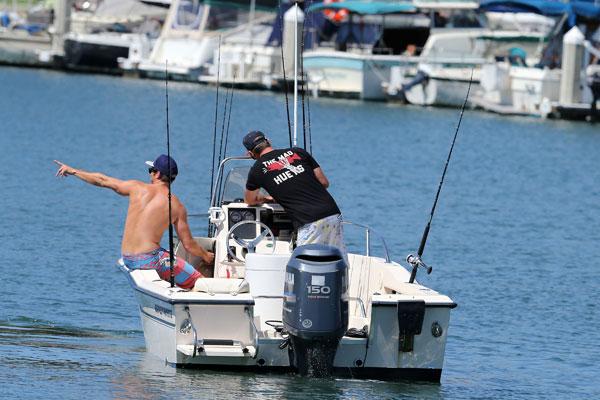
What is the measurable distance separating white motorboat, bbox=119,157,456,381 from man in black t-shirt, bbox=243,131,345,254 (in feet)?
1.16

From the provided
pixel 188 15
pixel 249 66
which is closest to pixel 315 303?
pixel 249 66

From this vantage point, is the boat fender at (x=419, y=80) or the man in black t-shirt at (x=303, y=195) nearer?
the man in black t-shirt at (x=303, y=195)

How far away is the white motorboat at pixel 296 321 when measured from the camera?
10836mm

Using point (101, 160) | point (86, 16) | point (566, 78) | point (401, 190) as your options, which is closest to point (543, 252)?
point (401, 190)

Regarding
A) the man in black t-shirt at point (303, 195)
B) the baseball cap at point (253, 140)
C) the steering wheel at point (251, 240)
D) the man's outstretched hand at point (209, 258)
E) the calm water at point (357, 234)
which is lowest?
the calm water at point (357, 234)

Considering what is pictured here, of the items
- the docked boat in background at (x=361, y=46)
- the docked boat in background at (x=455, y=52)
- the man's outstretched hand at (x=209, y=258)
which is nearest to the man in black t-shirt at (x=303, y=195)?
the man's outstretched hand at (x=209, y=258)

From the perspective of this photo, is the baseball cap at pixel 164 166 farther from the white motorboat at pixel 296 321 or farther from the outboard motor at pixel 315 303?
the outboard motor at pixel 315 303

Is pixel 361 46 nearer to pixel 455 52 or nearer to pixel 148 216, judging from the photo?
pixel 455 52

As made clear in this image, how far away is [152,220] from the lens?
1223cm

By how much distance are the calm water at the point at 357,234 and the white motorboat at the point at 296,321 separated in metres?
0.17

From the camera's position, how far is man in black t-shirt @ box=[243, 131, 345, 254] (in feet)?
38.7

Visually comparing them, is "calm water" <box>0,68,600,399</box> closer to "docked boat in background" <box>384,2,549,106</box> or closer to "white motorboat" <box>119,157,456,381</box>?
"white motorboat" <box>119,157,456,381</box>

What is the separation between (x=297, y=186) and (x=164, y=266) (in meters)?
1.30

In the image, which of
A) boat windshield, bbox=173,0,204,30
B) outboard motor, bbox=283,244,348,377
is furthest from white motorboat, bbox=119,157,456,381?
boat windshield, bbox=173,0,204,30
